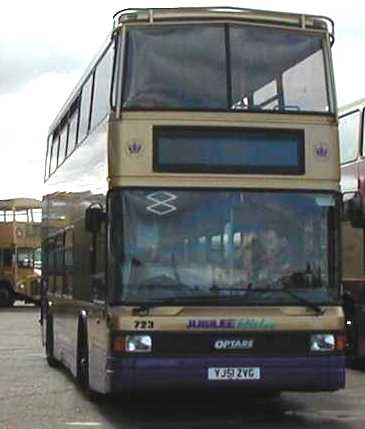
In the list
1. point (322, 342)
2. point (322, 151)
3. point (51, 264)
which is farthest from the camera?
point (51, 264)

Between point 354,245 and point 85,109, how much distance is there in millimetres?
5195

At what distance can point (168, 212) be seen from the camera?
10.0 metres

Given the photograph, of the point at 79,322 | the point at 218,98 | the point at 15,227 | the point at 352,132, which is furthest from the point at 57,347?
the point at 15,227

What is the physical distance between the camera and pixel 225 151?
10.2 m

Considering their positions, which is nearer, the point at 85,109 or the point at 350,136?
the point at 85,109

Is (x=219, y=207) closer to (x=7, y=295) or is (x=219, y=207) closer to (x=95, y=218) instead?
(x=95, y=218)

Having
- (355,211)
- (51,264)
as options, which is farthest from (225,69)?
(51,264)

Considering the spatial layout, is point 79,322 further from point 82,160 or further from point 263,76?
point 263,76

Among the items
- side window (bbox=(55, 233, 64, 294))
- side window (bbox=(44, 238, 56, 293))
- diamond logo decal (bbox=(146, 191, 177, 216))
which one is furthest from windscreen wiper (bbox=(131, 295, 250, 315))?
side window (bbox=(44, 238, 56, 293))

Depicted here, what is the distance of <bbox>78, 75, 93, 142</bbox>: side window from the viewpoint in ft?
42.0

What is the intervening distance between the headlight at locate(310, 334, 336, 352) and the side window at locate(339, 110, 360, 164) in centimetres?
680

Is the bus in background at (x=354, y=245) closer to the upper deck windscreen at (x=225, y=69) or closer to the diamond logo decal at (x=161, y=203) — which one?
the upper deck windscreen at (x=225, y=69)

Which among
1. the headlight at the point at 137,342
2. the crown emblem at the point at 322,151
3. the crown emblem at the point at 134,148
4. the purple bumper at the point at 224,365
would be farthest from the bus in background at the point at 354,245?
the headlight at the point at 137,342

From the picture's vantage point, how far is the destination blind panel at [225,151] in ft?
33.4
